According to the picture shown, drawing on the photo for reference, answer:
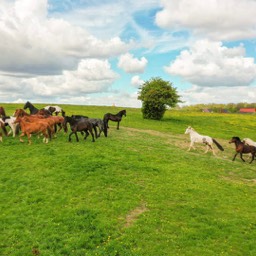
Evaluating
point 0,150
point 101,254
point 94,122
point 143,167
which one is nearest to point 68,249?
point 101,254

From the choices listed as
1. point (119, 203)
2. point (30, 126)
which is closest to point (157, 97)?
point (30, 126)

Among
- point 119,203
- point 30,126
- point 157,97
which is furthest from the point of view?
point 157,97

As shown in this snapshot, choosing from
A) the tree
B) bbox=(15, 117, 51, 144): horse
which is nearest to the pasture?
bbox=(15, 117, 51, 144): horse

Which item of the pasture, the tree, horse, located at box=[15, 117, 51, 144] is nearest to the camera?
the pasture

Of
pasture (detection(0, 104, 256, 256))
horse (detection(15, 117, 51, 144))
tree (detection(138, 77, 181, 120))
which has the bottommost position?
pasture (detection(0, 104, 256, 256))

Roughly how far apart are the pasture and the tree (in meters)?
30.9

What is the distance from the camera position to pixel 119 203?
13453 mm

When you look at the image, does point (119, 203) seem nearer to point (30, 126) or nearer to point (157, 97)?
point (30, 126)

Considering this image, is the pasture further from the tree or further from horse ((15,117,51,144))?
the tree

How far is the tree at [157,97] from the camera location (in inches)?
2074

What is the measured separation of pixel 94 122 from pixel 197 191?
1293 cm

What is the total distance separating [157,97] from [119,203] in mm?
40720

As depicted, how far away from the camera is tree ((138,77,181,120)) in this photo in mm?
52688

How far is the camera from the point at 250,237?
1141 centimetres
